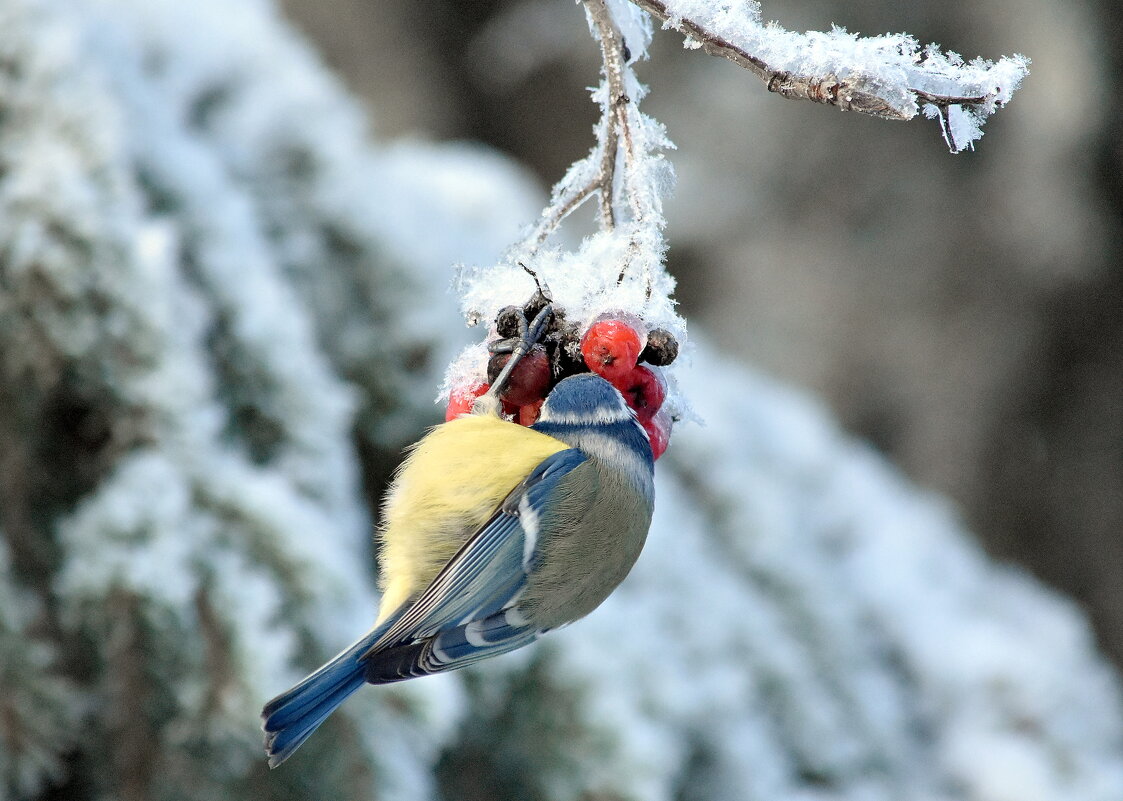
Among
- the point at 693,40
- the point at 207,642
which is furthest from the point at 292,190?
the point at 693,40

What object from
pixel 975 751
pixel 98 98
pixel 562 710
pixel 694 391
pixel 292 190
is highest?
pixel 694 391

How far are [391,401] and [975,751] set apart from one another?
4.41 ft

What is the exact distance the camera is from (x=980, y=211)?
3717 mm

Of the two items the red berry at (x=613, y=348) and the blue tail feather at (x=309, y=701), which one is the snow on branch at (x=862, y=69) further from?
the blue tail feather at (x=309, y=701)

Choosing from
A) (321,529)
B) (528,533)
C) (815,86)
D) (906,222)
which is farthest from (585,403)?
(906,222)

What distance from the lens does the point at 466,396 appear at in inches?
41.3

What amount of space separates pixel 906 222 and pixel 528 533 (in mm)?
3122

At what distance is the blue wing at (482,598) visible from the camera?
102 cm

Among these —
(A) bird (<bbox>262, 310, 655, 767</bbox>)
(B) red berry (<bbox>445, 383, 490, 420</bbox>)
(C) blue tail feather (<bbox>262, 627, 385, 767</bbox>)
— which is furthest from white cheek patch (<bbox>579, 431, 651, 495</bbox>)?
(C) blue tail feather (<bbox>262, 627, 385, 767</bbox>)

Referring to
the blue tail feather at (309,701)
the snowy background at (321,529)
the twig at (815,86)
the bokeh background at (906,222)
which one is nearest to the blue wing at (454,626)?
the blue tail feather at (309,701)

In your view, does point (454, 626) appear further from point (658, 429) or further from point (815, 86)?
point (815, 86)

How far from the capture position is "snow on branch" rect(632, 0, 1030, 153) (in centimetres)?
71

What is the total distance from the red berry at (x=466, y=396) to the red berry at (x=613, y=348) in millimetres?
159

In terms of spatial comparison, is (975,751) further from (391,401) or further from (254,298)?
(254,298)
